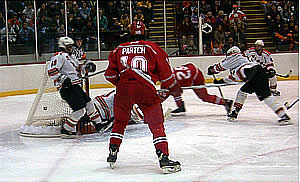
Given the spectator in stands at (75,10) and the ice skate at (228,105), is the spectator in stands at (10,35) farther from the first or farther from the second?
the ice skate at (228,105)

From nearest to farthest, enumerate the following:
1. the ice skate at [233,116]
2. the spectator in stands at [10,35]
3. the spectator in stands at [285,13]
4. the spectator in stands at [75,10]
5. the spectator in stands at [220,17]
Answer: the ice skate at [233,116] < the spectator in stands at [10,35] < the spectator in stands at [75,10] < the spectator in stands at [220,17] < the spectator in stands at [285,13]

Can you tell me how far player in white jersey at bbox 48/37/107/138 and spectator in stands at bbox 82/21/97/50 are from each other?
16.6 ft

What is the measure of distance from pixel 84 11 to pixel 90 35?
57 cm

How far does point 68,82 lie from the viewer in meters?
5.32

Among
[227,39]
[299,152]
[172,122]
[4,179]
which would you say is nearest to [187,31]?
[227,39]

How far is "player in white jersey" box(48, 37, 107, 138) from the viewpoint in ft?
17.4

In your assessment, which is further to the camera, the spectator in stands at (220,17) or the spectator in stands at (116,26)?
the spectator in stands at (220,17)

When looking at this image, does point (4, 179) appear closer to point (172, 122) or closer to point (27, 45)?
point (172, 122)

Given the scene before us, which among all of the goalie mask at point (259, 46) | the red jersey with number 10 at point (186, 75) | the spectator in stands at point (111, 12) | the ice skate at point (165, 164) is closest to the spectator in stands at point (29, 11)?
the spectator in stands at point (111, 12)

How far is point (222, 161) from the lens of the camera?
4.36 meters

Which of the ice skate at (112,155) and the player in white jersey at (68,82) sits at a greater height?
the player in white jersey at (68,82)

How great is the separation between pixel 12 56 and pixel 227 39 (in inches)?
172

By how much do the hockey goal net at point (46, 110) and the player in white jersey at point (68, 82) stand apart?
360 millimetres

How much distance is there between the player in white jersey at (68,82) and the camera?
17.4ft
